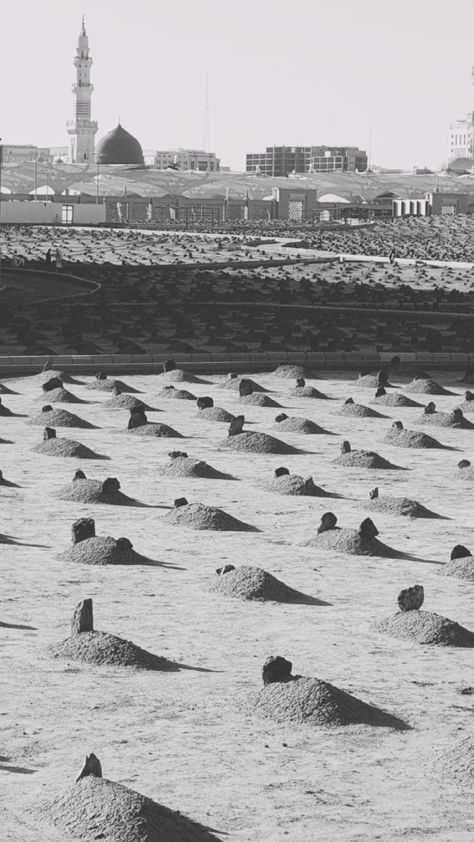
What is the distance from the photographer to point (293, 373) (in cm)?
2575

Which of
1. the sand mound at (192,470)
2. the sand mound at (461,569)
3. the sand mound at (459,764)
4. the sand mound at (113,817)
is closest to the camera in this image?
the sand mound at (113,817)

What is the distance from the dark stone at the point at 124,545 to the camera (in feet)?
39.7

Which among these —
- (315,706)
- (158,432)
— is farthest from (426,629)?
(158,432)

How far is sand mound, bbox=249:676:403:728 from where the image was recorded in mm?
8336

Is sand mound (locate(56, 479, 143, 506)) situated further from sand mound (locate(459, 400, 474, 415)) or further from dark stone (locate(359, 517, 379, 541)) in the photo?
sand mound (locate(459, 400, 474, 415))

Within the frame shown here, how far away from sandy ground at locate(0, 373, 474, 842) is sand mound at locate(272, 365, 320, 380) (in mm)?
8751

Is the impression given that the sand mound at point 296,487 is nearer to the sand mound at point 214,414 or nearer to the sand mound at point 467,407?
the sand mound at point 214,414

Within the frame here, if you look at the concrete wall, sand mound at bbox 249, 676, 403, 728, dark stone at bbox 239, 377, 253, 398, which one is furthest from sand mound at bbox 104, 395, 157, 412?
the concrete wall

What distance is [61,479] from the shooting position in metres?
15.9

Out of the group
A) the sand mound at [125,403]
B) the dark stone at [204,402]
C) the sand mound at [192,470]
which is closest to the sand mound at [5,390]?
the sand mound at [125,403]

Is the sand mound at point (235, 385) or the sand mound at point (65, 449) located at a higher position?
the sand mound at point (65, 449)

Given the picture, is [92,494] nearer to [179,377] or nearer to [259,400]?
[259,400]

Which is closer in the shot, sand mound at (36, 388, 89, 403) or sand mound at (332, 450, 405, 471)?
sand mound at (332, 450, 405, 471)

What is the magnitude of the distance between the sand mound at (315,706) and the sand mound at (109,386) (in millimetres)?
14827
